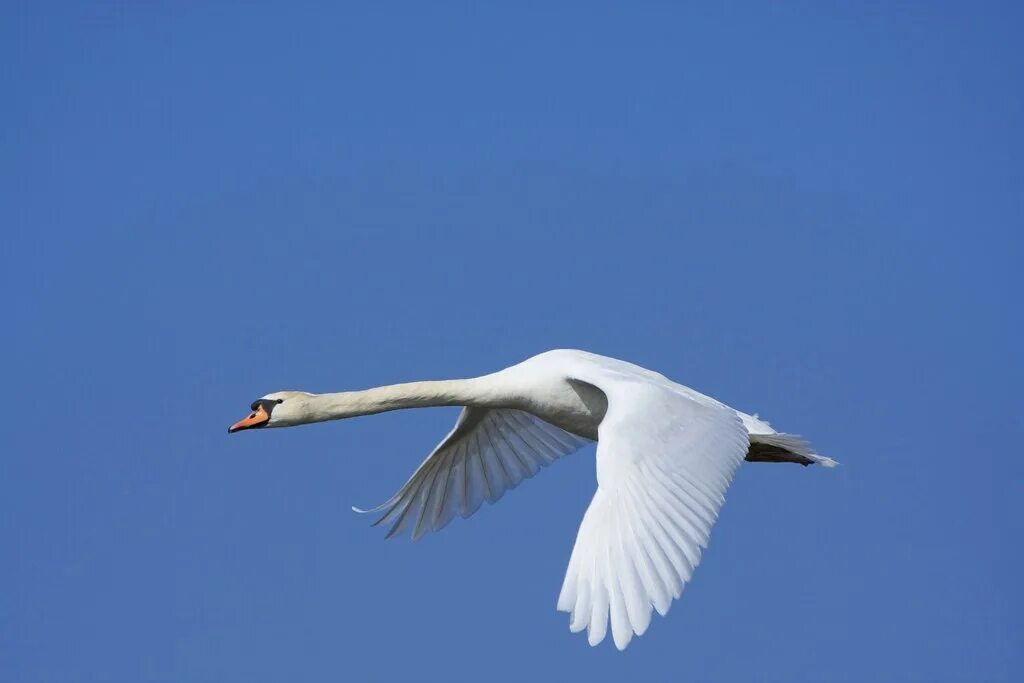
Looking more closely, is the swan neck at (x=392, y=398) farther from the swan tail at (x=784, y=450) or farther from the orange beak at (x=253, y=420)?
the swan tail at (x=784, y=450)

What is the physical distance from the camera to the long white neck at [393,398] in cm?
1439

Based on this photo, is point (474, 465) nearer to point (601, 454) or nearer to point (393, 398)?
point (393, 398)

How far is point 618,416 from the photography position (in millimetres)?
12648

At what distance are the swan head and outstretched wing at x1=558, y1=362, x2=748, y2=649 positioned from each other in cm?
275

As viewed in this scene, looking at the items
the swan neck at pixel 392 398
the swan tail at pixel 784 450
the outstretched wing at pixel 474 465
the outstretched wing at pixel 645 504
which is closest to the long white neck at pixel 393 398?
the swan neck at pixel 392 398

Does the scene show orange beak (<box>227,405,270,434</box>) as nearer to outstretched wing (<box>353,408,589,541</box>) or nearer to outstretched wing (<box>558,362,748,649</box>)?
outstretched wing (<box>353,408,589,541</box>)

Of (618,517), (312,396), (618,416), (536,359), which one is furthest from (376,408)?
(618,517)

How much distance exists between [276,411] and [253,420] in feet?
0.69

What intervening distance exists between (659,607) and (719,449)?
1.98 meters

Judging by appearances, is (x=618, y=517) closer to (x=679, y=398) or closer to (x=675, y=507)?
(x=675, y=507)

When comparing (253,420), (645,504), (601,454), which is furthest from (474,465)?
(645,504)

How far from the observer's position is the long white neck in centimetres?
1439

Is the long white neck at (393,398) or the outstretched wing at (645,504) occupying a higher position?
the long white neck at (393,398)

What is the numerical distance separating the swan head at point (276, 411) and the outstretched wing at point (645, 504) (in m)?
2.75
